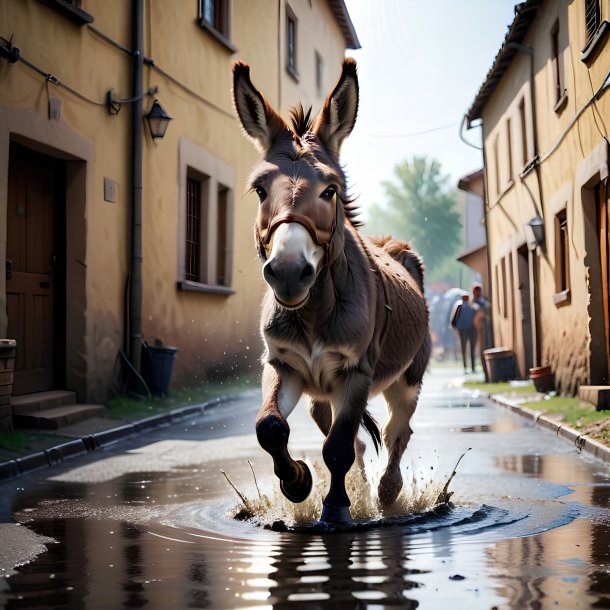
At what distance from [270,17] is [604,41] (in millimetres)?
A: 10980

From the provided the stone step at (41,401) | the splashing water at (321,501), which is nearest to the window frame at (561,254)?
the stone step at (41,401)

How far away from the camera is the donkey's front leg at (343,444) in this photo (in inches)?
221

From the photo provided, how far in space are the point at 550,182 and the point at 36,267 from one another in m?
8.63

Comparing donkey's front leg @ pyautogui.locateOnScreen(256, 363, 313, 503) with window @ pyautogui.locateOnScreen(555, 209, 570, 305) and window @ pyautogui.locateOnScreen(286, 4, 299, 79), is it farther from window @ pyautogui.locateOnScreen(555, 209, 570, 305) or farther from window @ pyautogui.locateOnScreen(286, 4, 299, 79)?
window @ pyautogui.locateOnScreen(286, 4, 299, 79)

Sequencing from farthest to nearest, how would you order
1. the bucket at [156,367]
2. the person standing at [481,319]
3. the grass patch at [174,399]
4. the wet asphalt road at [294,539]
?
1. the person standing at [481,319]
2. the bucket at [156,367]
3. the grass patch at [174,399]
4. the wet asphalt road at [294,539]

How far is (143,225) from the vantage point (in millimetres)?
15625

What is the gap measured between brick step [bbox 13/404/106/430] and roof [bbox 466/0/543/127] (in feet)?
33.8

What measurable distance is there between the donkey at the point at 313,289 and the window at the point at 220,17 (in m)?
13.4

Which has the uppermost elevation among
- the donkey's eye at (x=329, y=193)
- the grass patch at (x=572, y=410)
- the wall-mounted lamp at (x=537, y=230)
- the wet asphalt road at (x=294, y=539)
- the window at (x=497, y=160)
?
the window at (x=497, y=160)

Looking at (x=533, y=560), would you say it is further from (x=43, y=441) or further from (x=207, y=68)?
(x=207, y=68)

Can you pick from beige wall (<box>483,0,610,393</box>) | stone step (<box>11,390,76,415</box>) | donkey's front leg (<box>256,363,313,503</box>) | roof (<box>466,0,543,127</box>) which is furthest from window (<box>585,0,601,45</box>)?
donkey's front leg (<box>256,363,313,503</box>)

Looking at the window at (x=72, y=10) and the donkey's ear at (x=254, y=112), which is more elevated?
the window at (x=72, y=10)

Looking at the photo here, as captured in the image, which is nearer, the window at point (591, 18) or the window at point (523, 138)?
the window at point (591, 18)

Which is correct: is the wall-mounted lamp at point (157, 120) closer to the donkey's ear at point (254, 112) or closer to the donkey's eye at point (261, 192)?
the donkey's ear at point (254, 112)
